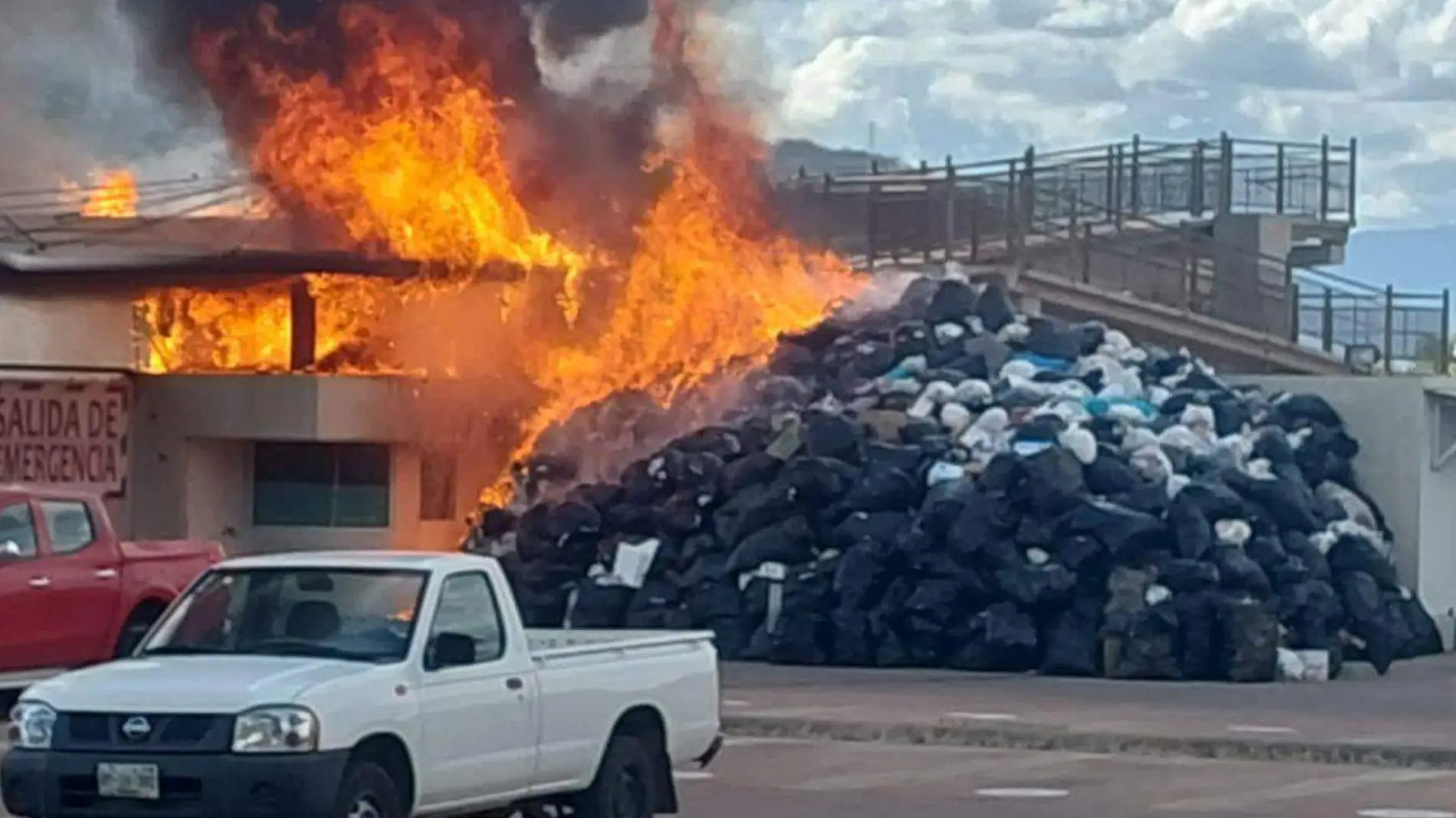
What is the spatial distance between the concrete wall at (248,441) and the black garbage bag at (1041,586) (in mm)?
7302

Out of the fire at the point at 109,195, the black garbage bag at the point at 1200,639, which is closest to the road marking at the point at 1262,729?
the black garbage bag at the point at 1200,639

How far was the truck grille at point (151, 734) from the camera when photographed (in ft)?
40.6

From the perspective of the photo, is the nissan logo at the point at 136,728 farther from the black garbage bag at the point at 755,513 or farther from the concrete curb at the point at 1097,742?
the black garbage bag at the point at 755,513

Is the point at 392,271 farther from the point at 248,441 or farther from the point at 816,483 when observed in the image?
the point at 816,483

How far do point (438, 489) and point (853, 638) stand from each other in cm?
665

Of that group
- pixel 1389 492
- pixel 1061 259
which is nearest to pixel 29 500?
pixel 1389 492

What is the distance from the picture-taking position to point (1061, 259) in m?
39.2

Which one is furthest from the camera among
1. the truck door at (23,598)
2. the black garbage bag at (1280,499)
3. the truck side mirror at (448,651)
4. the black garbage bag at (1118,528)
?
the black garbage bag at (1280,499)

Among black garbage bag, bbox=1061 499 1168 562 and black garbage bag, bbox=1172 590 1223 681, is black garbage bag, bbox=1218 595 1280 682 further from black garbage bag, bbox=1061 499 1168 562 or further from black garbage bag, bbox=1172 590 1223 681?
black garbage bag, bbox=1061 499 1168 562

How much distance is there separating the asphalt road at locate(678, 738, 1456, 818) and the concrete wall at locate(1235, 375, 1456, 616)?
11843 millimetres

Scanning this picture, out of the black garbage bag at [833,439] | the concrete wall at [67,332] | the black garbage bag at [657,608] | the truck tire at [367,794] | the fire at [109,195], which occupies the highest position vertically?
the fire at [109,195]

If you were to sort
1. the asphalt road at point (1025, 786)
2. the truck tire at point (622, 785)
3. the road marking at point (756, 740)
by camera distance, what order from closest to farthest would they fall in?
the truck tire at point (622, 785) → the asphalt road at point (1025, 786) → the road marking at point (756, 740)

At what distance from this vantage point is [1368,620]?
2916cm

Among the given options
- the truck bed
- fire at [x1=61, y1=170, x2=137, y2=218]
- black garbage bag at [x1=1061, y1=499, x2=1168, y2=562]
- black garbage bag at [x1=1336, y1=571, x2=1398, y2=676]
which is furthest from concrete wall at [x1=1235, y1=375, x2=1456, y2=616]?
the truck bed
